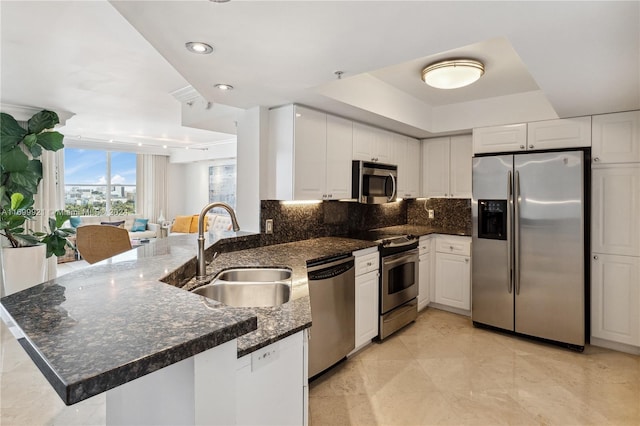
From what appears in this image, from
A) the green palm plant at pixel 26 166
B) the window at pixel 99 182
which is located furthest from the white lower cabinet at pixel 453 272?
the window at pixel 99 182

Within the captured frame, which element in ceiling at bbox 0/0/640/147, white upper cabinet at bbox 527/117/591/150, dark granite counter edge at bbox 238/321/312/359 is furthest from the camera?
white upper cabinet at bbox 527/117/591/150

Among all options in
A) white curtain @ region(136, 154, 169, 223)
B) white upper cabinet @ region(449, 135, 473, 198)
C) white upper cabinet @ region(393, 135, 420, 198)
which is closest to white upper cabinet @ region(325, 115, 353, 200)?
white upper cabinet @ region(393, 135, 420, 198)

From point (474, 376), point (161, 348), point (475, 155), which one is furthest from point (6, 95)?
point (474, 376)

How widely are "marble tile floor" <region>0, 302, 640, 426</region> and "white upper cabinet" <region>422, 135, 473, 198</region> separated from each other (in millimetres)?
1853

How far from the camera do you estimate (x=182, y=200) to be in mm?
9734

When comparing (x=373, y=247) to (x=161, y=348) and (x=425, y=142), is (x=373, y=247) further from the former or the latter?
(x=161, y=348)

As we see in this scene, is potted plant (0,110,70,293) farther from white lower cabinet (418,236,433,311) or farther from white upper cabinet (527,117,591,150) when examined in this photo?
white upper cabinet (527,117,591,150)

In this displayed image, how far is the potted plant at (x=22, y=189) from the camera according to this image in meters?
3.63

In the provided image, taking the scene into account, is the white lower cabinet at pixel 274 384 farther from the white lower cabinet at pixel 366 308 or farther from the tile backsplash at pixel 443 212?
the tile backsplash at pixel 443 212

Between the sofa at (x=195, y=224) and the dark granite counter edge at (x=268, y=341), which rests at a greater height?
the sofa at (x=195, y=224)

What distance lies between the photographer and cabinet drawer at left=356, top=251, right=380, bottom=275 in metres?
2.98

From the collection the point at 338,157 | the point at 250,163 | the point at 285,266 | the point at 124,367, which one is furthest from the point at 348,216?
the point at 124,367

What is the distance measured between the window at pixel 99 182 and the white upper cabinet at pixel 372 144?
23.8 feet

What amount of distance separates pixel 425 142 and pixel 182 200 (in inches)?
289
